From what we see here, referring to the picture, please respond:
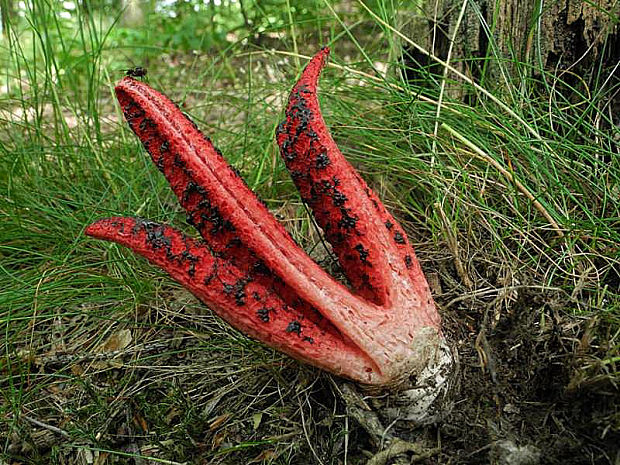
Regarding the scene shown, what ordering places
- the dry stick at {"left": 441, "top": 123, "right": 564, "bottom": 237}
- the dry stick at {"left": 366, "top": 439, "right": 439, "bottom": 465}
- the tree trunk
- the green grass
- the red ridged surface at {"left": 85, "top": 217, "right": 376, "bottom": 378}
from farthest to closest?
the tree trunk < the dry stick at {"left": 441, "top": 123, "right": 564, "bottom": 237} < the green grass < the dry stick at {"left": 366, "top": 439, "right": 439, "bottom": 465} < the red ridged surface at {"left": 85, "top": 217, "right": 376, "bottom": 378}

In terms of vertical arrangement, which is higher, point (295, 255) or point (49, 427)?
point (295, 255)

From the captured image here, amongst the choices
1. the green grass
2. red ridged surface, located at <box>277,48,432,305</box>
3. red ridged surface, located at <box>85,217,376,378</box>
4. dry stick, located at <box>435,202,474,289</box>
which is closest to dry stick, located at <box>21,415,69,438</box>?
the green grass

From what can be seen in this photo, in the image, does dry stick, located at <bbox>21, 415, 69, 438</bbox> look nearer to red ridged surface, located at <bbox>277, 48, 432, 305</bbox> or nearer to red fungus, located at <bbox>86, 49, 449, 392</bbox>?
red fungus, located at <bbox>86, 49, 449, 392</bbox>

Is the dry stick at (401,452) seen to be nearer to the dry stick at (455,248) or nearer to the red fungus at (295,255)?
the red fungus at (295,255)

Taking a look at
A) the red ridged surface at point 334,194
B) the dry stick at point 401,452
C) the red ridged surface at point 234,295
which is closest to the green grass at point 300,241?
the dry stick at point 401,452

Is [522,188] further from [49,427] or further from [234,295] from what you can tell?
[49,427]

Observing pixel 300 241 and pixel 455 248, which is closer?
pixel 455 248

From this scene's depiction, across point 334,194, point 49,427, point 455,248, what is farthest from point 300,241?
point 49,427
